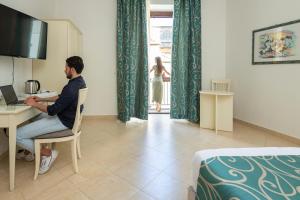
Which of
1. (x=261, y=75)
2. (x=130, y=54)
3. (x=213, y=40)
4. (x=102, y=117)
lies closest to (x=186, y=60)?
(x=213, y=40)

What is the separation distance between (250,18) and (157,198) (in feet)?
12.1

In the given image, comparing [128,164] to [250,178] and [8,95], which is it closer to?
[8,95]

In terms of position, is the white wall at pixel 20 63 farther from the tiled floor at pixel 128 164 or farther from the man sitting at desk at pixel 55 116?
the tiled floor at pixel 128 164

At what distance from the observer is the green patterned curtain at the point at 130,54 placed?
4473mm

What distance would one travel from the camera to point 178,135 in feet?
12.4

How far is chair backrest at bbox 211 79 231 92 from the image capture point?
4.60 metres

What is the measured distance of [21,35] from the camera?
2.71 metres

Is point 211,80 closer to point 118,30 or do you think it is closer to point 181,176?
point 118,30

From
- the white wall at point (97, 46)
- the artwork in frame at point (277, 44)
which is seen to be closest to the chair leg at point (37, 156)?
the white wall at point (97, 46)

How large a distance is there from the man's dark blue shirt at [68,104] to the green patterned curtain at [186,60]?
2.69 m

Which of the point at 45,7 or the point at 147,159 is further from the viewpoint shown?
the point at 45,7

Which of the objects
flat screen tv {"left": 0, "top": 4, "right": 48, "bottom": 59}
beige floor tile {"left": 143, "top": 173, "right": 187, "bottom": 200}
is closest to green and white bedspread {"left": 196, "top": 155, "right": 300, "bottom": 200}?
beige floor tile {"left": 143, "top": 173, "right": 187, "bottom": 200}

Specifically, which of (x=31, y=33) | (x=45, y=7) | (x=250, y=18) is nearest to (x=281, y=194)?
(x=31, y=33)

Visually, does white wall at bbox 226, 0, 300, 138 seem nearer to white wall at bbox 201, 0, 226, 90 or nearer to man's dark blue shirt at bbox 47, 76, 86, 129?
white wall at bbox 201, 0, 226, 90
